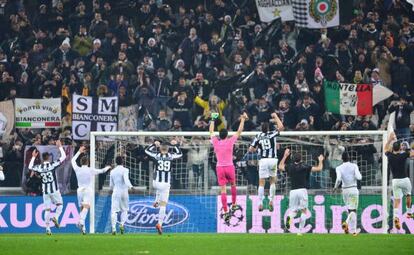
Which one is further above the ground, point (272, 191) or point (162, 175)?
point (162, 175)

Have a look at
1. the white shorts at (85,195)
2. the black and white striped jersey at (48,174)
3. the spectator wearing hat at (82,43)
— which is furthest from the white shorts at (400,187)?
the spectator wearing hat at (82,43)

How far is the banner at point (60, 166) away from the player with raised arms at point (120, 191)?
106 inches

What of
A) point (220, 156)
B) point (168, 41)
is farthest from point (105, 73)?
point (220, 156)

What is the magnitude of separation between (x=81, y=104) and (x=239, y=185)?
497 centimetres

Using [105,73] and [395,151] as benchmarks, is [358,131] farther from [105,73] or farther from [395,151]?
[105,73]

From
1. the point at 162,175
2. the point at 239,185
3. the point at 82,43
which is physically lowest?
the point at 239,185

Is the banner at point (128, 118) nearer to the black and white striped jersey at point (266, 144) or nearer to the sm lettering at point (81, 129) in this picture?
the sm lettering at point (81, 129)

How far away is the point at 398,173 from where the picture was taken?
31.9m

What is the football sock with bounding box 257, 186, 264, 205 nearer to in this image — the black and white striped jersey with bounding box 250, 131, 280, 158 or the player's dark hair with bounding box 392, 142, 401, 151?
the black and white striped jersey with bounding box 250, 131, 280, 158

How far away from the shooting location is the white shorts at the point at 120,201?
108 feet

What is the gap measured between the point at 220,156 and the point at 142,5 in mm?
9760

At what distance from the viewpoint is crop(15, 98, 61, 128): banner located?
3612cm

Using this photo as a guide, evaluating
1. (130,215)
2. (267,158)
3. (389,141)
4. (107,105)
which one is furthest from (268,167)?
(107,105)

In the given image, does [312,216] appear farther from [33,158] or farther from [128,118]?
[33,158]
